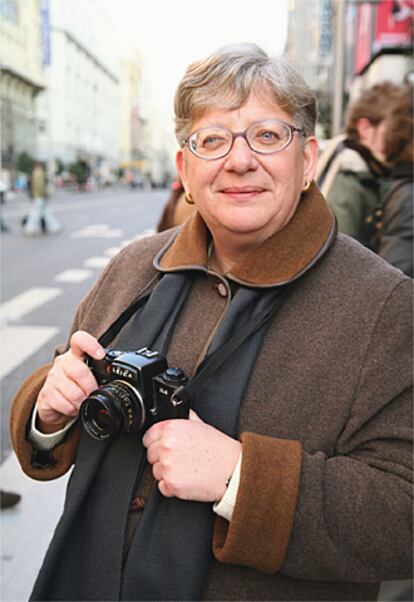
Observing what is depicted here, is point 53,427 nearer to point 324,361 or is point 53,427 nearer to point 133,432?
point 133,432

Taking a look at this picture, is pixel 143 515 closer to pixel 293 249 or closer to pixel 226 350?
pixel 226 350

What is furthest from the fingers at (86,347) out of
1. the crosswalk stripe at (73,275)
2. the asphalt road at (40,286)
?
the crosswalk stripe at (73,275)

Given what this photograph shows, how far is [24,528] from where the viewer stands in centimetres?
314

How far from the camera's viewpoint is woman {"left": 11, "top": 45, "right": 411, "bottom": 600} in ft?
4.30

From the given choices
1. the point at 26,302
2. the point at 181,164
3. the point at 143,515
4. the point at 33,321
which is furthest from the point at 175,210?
the point at 26,302

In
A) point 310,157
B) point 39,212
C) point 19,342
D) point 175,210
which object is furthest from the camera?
point 39,212

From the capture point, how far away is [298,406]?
1.40 m

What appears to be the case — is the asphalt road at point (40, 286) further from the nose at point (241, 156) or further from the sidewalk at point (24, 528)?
the nose at point (241, 156)

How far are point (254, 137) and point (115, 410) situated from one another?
0.64m

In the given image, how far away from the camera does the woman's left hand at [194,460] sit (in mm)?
1305

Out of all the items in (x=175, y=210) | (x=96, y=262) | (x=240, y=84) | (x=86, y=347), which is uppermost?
(x=240, y=84)

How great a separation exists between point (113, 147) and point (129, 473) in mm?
81965

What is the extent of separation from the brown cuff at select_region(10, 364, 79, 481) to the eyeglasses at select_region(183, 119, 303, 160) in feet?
2.25

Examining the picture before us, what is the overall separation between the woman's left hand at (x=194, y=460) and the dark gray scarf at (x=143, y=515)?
77mm
